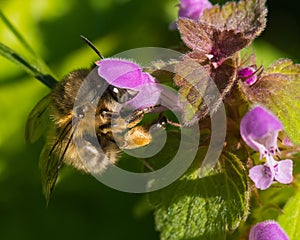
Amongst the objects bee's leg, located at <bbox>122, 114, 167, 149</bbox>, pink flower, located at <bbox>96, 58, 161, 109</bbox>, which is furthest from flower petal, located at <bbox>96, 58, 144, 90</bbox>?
bee's leg, located at <bbox>122, 114, 167, 149</bbox>

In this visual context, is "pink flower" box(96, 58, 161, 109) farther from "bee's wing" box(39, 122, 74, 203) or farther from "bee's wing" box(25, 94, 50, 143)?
"bee's wing" box(25, 94, 50, 143)

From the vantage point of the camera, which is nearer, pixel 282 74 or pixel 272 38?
pixel 282 74

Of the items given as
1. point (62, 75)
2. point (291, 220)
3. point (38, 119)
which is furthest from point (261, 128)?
point (62, 75)

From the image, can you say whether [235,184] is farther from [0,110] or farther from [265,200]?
[0,110]

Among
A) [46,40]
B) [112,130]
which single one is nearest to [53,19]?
[46,40]

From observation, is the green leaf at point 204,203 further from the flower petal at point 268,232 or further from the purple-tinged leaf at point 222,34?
the purple-tinged leaf at point 222,34

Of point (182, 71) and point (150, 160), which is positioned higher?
point (182, 71)
